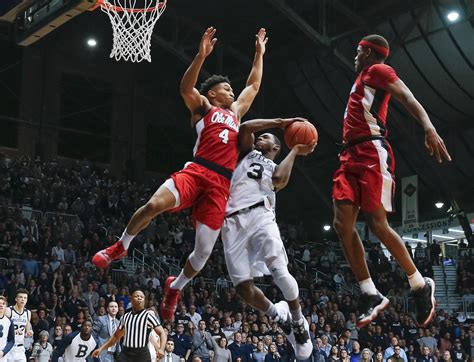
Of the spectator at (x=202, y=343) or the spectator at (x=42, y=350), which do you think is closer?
the spectator at (x=42, y=350)

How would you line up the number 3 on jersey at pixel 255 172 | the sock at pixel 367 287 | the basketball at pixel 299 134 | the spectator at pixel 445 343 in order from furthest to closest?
the spectator at pixel 445 343 → the number 3 on jersey at pixel 255 172 → the basketball at pixel 299 134 → the sock at pixel 367 287

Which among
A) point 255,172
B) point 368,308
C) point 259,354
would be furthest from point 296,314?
point 259,354

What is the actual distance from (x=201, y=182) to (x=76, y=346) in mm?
7857

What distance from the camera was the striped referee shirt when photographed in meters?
12.2

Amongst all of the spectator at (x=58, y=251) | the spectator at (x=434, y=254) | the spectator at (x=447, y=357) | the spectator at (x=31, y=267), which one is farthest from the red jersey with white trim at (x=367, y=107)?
the spectator at (x=434, y=254)

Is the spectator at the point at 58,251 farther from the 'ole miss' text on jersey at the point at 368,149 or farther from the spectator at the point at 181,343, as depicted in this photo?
the 'ole miss' text on jersey at the point at 368,149

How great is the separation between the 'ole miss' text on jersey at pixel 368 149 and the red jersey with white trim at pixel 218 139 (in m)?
1.43

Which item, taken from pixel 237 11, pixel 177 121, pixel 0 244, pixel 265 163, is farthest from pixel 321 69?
pixel 265 163

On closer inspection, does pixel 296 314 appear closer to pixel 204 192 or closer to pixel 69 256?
pixel 204 192

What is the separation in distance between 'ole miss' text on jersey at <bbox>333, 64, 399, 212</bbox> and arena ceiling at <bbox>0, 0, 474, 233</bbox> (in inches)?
733

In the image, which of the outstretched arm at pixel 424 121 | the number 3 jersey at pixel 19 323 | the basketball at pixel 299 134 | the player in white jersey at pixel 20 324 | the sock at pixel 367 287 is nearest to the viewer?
the outstretched arm at pixel 424 121

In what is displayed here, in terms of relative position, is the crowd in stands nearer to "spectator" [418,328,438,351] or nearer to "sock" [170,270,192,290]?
"spectator" [418,328,438,351]

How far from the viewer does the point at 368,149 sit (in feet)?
21.7

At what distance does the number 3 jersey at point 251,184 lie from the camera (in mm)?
7852
